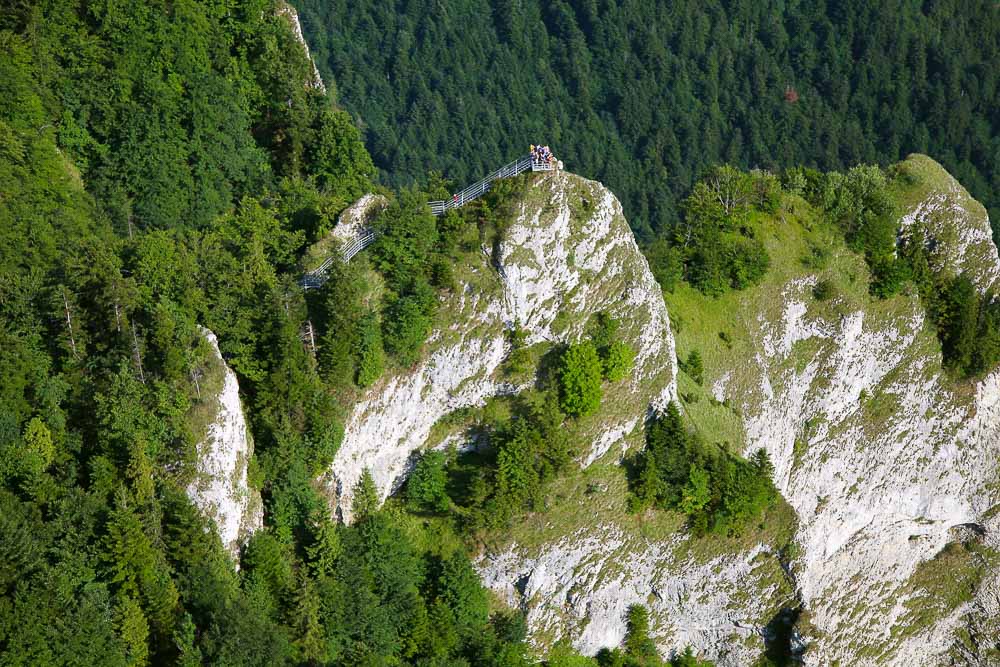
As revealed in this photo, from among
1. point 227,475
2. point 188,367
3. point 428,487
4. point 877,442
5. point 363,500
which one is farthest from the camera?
point 877,442

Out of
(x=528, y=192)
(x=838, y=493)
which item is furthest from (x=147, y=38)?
(x=838, y=493)

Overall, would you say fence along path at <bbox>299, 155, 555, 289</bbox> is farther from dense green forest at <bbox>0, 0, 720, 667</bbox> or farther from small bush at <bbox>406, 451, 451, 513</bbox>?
small bush at <bbox>406, 451, 451, 513</bbox>

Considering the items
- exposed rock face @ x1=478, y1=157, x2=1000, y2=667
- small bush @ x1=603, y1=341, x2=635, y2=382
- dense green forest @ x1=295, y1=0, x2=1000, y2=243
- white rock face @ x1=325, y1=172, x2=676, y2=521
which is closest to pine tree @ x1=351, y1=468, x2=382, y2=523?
white rock face @ x1=325, y1=172, x2=676, y2=521

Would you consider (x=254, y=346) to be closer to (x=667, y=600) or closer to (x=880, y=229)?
(x=667, y=600)

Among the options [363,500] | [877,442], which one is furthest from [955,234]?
[363,500]

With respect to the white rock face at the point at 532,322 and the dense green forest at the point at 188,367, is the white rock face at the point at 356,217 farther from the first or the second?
the white rock face at the point at 532,322

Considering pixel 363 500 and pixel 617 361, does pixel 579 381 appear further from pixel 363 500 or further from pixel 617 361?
pixel 363 500
